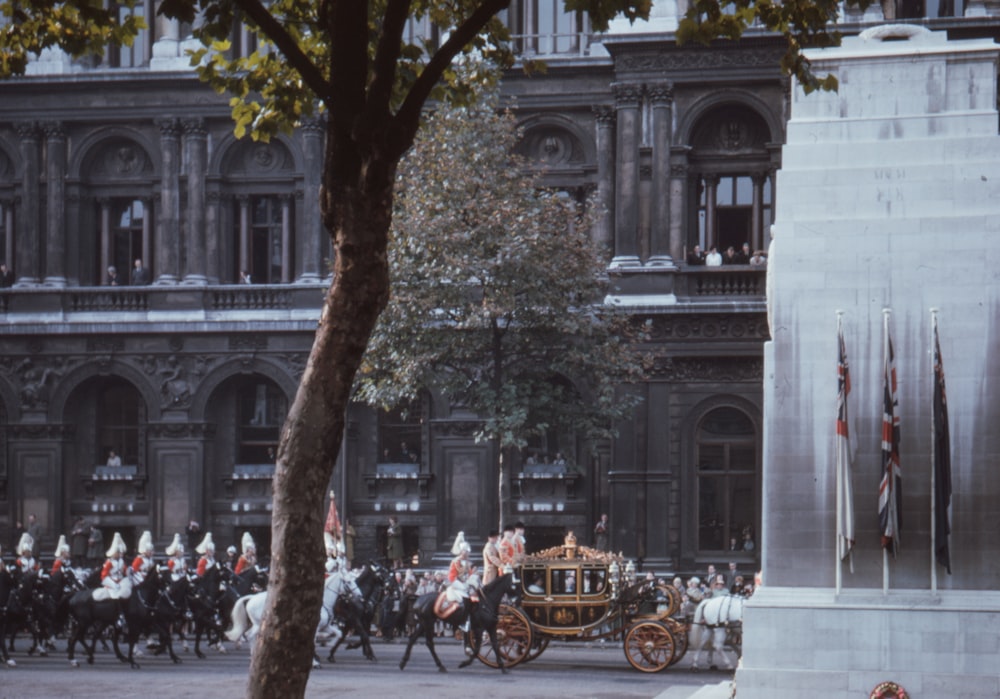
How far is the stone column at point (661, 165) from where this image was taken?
143 ft

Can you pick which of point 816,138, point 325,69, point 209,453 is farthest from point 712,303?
point 325,69

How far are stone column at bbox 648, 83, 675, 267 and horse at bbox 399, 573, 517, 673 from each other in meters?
17.3

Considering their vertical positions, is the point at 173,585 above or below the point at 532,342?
below

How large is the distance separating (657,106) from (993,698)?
27874 millimetres

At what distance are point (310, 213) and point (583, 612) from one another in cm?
2141

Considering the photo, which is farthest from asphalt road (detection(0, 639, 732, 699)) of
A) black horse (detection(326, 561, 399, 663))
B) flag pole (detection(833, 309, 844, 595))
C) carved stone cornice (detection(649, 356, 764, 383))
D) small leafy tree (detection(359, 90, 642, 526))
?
carved stone cornice (detection(649, 356, 764, 383))

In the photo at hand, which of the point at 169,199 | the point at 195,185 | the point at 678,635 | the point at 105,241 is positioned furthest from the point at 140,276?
the point at 678,635

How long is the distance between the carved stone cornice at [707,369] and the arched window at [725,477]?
849mm

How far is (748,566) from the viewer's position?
42.4 m

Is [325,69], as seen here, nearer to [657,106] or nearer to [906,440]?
[906,440]

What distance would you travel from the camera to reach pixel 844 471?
58.9 ft

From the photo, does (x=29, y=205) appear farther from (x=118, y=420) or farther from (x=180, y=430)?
(x=180, y=430)

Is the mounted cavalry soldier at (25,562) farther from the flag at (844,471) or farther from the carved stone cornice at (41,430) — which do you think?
the flag at (844,471)

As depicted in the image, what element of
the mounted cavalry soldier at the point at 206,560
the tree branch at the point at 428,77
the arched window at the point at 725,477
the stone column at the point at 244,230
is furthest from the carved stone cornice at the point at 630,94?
the tree branch at the point at 428,77
